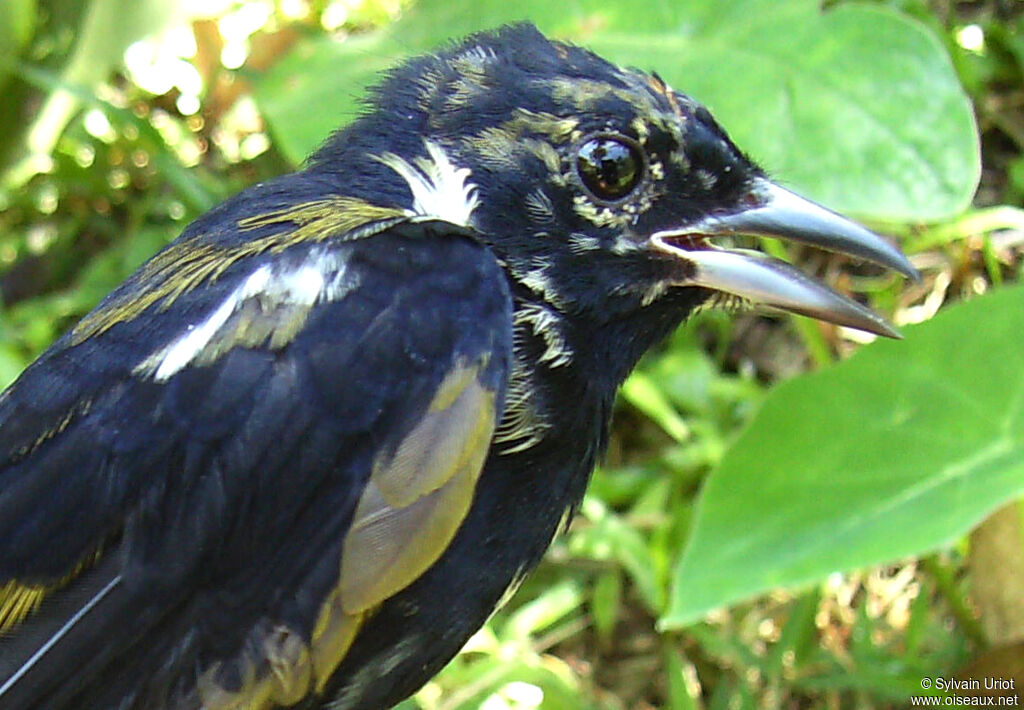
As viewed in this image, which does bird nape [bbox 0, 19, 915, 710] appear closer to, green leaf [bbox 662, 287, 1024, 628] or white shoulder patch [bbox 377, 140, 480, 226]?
white shoulder patch [bbox 377, 140, 480, 226]

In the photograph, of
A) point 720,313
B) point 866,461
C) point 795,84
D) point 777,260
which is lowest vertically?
point 720,313

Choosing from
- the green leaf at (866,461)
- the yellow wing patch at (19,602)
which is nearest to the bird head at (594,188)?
the green leaf at (866,461)

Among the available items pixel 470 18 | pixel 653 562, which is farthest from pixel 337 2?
pixel 653 562

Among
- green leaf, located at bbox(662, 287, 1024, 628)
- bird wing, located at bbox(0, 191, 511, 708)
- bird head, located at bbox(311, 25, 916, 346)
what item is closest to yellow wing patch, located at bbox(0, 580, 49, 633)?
Result: bird wing, located at bbox(0, 191, 511, 708)

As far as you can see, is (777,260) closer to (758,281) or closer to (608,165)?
(758,281)

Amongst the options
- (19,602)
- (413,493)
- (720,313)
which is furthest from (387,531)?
(720,313)

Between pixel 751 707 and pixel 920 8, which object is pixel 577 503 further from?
pixel 920 8
